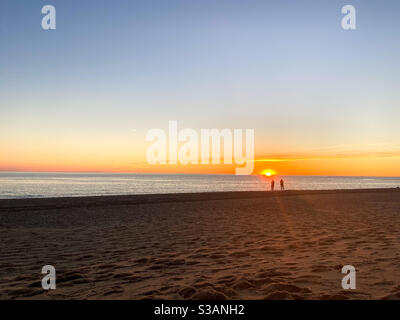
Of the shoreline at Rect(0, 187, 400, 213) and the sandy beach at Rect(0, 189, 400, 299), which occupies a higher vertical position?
the sandy beach at Rect(0, 189, 400, 299)

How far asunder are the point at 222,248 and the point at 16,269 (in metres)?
4.79

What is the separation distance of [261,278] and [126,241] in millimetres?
5339

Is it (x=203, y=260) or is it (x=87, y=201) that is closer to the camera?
(x=203, y=260)

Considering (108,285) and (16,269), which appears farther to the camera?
(16,269)

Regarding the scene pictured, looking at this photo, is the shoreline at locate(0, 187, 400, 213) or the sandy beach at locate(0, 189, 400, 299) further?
the shoreline at locate(0, 187, 400, 213)

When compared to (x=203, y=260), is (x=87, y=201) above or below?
below

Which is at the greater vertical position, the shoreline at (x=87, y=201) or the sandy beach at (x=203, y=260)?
the sandy beach at (x=203, y=260)

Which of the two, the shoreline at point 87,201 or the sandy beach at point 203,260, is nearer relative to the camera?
the sandy beach at point 203,260
